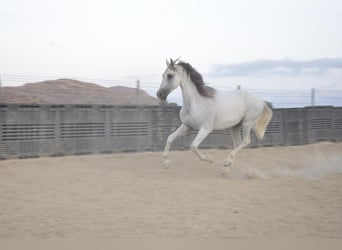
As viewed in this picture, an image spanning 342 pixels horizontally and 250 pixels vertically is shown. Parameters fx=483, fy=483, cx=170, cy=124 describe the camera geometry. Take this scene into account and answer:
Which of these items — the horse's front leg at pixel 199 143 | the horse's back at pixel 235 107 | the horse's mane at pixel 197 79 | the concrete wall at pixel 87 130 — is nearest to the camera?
the horse's front leg at pixel 199 143

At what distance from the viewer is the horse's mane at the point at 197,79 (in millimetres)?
9516

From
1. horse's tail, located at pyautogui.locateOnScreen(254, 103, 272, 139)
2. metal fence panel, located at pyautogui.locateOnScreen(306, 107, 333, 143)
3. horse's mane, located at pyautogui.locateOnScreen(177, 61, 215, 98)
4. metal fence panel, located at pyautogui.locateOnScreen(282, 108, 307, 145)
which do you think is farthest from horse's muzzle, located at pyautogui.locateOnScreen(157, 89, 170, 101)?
metal fence panel, located at pyautogui.locateOnScreen(306, 107, 333, 143)

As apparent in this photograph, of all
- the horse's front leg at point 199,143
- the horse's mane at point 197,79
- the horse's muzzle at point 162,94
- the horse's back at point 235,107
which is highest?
the horse's mane at point 197,79

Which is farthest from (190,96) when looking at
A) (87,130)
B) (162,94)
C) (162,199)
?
(162,199)

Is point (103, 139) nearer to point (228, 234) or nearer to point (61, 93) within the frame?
point (61, 93)

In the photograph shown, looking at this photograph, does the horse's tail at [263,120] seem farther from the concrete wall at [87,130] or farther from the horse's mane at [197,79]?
the concrete wall at [87,130]

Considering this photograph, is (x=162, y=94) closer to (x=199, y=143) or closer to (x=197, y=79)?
(x=197, y=79)

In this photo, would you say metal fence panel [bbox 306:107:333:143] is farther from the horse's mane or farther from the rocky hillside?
the horse's mane

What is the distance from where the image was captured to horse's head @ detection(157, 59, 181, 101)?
30.5 ft

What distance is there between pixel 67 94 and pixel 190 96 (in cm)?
526

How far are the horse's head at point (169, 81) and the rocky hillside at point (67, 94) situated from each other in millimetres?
4384

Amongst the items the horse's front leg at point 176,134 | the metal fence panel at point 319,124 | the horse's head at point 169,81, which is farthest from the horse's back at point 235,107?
the metal fence panel at point 319,124

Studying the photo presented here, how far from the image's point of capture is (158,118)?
12250 millimetres

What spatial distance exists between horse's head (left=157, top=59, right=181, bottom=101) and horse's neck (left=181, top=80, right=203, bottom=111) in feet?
0.54
